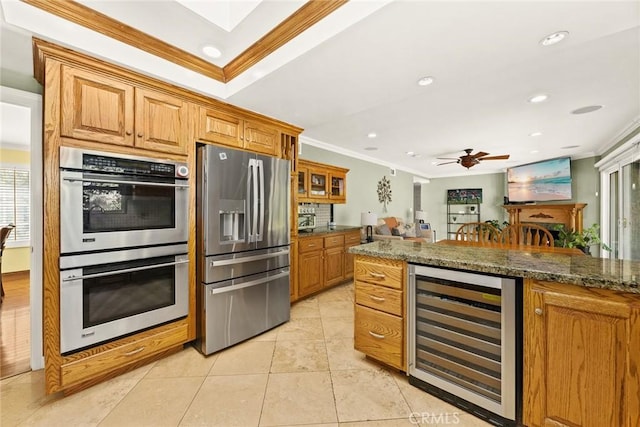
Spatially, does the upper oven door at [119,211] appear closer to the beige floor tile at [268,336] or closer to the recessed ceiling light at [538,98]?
the beige floor tile at [268,336]

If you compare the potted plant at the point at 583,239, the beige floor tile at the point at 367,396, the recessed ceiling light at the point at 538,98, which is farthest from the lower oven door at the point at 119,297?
the potted plant at the point at 583,239

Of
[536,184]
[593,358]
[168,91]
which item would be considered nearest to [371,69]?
[168,91]

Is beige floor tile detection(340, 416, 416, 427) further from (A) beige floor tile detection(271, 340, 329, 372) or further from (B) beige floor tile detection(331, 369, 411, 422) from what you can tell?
(A) beige floor tile detection(271, 340, 329, 372)

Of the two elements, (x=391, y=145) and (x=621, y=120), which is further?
(x=391, y=145)

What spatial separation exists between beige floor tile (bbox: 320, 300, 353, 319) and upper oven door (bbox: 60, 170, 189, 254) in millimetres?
1887

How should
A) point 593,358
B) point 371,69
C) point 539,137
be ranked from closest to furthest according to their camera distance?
point 593,358 < point 371,69 < point 539,137

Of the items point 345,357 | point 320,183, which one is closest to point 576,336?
point 345,357

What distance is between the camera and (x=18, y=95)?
195 cm

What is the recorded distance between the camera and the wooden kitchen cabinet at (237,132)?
Result: 2328mm

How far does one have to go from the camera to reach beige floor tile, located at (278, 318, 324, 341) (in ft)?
8.27

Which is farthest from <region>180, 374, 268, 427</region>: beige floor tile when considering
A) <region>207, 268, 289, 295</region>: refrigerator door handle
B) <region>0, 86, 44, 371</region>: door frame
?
<region>0, 86, 44, 371</region>: door frame

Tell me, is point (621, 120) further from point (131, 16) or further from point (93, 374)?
point (93, 374)

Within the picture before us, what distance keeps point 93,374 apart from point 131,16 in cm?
245

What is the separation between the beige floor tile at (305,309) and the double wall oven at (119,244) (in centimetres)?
134
